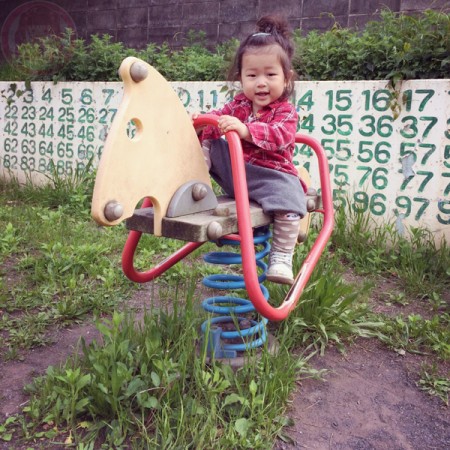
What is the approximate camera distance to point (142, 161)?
176 cm

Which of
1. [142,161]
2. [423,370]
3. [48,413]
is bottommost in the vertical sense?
[423,370]

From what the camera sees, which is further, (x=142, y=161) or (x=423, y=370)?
(x=423, y=370)

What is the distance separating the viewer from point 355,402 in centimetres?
221

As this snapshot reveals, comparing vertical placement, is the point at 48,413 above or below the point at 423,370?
above

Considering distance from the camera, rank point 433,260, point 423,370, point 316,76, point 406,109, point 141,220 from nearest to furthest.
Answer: point 141,220 → point 423,370 → point 433,260 → point 406,109 → point 316,76

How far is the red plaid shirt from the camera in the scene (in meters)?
2.06

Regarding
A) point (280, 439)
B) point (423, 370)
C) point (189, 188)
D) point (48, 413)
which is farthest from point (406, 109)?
point (48, 413)

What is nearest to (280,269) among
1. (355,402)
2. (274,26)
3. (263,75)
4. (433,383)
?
(355,402)

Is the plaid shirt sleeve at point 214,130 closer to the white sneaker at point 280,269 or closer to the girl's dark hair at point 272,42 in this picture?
the girl's dark hair at point 272,42

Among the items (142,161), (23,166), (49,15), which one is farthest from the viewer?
(49,15)

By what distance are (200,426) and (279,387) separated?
14.1 inches

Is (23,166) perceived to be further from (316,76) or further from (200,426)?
(200,426)

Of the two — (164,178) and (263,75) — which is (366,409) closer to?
(164,178)

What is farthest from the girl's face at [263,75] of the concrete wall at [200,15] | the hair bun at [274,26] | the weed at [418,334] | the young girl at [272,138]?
the concrete wall at [200,15]
